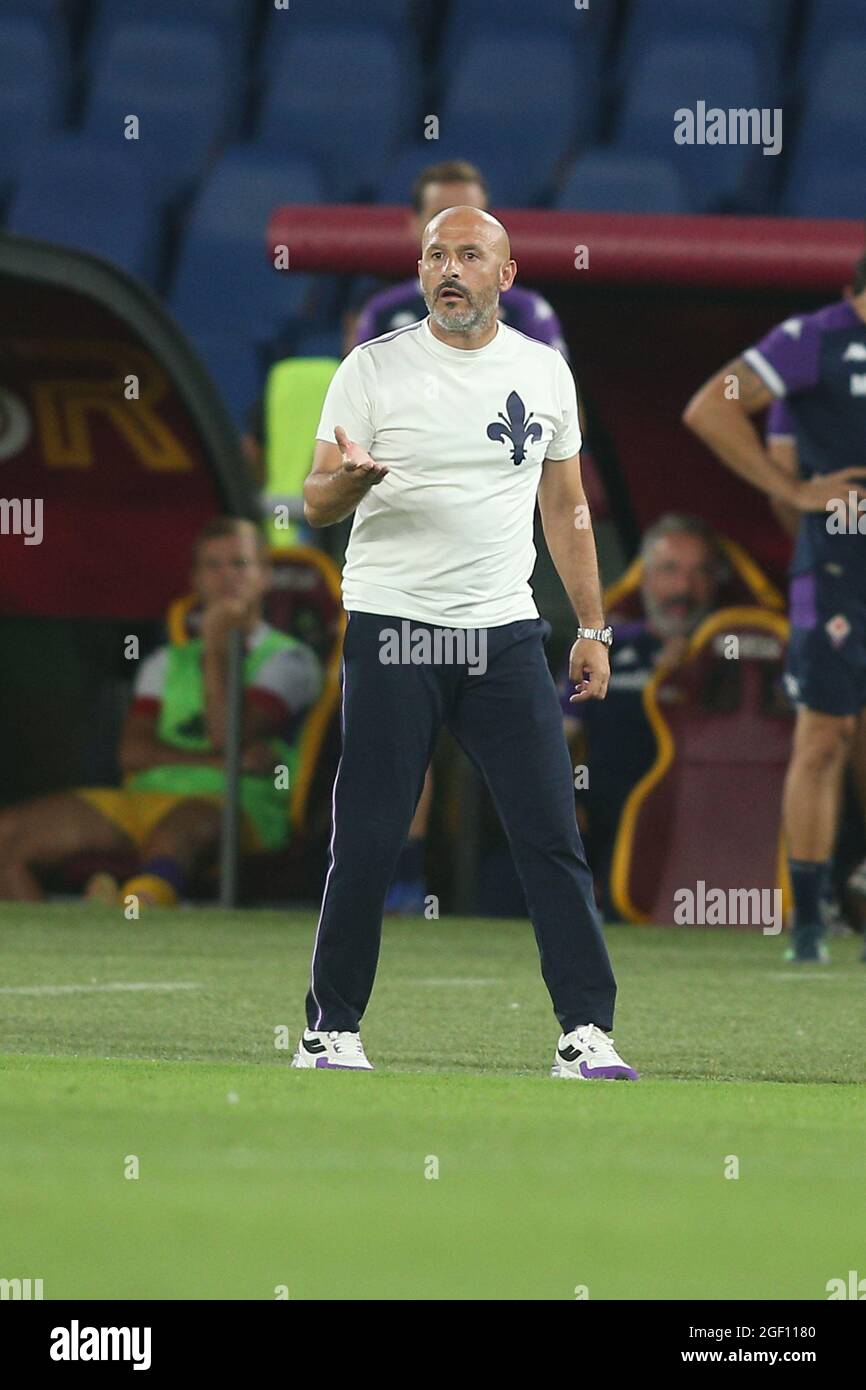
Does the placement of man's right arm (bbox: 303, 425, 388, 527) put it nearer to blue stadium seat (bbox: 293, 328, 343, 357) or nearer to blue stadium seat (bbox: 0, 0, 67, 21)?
blue stadium seat (bbox: 293, 328, 343, 357)

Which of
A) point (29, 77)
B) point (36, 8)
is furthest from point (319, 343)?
point (36, 8)

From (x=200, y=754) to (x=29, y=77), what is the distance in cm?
839

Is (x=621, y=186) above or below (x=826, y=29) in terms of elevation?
below

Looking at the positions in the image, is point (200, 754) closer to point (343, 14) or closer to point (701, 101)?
point (701, 101)

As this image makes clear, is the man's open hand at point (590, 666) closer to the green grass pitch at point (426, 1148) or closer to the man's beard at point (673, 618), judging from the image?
the green grass pitch at point (426, 1148)

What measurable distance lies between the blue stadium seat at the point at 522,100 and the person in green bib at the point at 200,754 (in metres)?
6.88

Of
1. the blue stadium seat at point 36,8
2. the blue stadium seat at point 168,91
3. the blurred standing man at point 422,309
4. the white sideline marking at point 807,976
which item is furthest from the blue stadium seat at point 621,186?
the white sideline marking at point 807,976

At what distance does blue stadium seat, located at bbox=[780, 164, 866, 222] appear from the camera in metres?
16.6

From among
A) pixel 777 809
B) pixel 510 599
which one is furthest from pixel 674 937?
pixel 510 599

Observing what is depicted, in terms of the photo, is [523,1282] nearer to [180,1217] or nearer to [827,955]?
[180,1217]

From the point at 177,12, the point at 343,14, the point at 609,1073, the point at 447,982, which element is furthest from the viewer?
the point at 177,12

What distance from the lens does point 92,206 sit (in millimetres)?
17188

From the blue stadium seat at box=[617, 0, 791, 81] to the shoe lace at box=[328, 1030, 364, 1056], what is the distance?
12.8 m

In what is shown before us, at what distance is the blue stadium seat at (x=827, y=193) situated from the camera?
16578 mm
